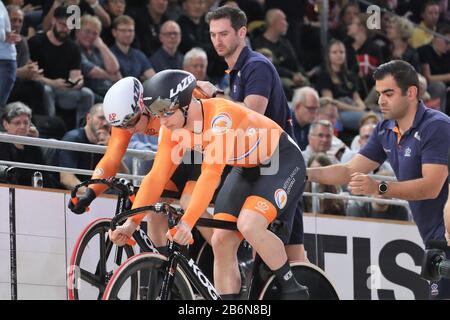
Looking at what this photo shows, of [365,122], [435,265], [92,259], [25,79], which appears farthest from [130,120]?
[365,122]

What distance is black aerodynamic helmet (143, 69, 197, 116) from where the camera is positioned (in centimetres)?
729

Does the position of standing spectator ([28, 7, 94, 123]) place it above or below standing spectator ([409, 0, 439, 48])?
below

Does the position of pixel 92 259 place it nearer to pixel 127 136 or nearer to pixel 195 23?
pixel 127 136

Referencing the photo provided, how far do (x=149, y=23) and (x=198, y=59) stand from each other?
1181 mm

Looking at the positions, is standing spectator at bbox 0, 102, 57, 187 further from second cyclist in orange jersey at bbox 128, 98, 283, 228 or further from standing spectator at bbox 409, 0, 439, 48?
standing spectator at bbox 409, 0, 439, 48

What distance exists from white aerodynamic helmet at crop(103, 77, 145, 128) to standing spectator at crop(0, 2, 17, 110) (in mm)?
2727

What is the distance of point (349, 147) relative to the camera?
1364cm

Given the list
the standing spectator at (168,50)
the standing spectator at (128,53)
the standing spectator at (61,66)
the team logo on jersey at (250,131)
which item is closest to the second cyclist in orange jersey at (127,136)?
the team logo on jersey at (250,131)

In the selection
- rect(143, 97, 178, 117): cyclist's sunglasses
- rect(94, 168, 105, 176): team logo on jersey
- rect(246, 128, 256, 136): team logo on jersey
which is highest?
rect(143, 97, 178, 117): cyclist's sunglasses

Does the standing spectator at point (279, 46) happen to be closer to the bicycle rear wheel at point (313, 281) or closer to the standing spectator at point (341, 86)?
the standing spectator at point (341, 86)

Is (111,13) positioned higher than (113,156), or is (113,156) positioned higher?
(111,13)

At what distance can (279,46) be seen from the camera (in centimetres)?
1414

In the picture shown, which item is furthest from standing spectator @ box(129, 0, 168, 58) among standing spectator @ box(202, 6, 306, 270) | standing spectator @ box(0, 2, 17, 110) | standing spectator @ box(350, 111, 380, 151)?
standing spectator @ box(202, 6, 306, 270)

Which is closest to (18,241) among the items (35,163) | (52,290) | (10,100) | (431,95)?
(52,290)
